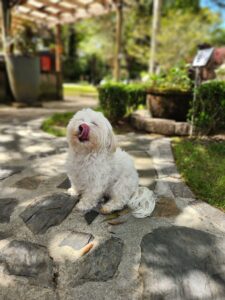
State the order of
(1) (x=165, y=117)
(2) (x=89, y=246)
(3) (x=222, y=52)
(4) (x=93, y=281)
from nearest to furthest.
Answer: (4) (x=93, y=281) < (2) (x=89, y=246) < (1) (x=165, y=117) < (3) (x=222, y=52)

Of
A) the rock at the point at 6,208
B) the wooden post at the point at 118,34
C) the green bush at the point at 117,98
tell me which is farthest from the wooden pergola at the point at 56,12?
the rock at the point at 6,208

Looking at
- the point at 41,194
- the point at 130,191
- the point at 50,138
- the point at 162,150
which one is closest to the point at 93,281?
the point at 130,191

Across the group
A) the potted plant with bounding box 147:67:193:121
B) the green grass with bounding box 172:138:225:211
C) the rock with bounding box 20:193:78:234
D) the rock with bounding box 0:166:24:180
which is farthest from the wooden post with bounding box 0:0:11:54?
the rock with bounding box 20:193:78:234

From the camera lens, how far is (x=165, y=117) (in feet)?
20.6

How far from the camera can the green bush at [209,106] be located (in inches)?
211

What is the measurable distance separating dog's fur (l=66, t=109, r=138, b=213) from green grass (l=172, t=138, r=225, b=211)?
903 millimetres

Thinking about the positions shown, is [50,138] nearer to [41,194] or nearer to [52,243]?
[41,194]

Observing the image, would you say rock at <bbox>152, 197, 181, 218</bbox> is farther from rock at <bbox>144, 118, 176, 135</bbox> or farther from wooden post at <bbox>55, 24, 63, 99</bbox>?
wooden post at <bbox>55, 24, 63, 99</bbox>

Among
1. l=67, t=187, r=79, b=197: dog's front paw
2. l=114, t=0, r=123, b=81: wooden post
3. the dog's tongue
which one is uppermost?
l=114, t=0, r=123, b=81: wooden post

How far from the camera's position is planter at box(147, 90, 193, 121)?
236 inches

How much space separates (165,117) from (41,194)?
375 centimetres

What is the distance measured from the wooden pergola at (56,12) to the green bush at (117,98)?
14.2 feet

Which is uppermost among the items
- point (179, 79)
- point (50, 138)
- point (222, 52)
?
point (222, 52)

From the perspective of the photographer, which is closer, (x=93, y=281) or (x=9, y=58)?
(x=93, y=281)
